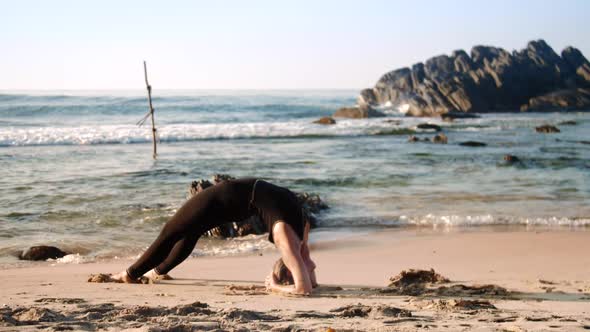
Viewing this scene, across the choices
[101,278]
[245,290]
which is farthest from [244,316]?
[101,278]

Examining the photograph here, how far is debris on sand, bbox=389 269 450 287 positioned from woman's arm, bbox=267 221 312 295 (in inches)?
38.5

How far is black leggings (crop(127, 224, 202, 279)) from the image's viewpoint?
19.5 feet

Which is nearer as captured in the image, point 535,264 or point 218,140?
point 535,264

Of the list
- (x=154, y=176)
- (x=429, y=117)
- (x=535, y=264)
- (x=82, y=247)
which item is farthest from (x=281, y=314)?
(x=429, y=117)

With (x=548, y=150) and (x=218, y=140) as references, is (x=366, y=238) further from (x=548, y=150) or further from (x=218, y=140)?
(x=218, y=140)

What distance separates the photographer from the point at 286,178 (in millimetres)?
15555

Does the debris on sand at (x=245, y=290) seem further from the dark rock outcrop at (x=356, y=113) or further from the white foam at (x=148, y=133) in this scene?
the dark rock outcrop at (x=356, y=113)

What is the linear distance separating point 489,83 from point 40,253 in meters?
52.3

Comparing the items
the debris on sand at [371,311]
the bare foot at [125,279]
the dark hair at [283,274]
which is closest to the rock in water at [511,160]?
the dark hair at [283,274]

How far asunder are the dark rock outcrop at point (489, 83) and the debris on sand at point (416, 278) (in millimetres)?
39051

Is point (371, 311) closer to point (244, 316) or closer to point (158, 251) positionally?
point (244, 316)

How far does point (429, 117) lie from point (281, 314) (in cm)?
4484

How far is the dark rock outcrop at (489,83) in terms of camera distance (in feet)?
171

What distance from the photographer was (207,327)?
4109 mm
